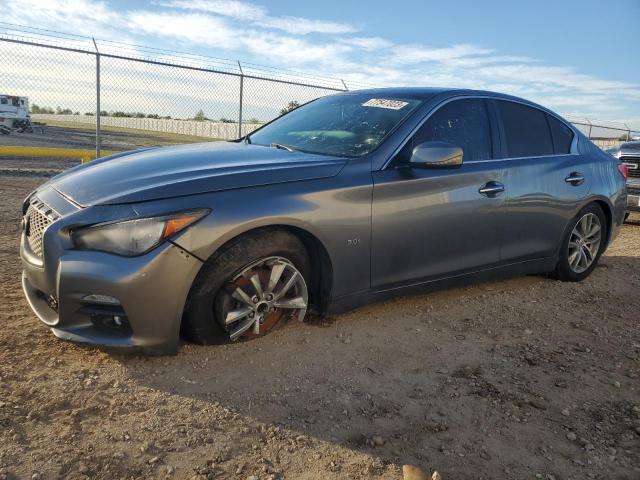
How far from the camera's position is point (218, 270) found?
2.79 m

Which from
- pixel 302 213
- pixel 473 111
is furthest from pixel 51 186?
pixel 473 111

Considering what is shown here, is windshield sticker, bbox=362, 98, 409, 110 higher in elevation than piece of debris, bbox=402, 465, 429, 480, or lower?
higher

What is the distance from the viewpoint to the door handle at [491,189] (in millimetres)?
3842

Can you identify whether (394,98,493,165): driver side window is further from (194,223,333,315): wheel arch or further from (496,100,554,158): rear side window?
(194,223,333,315): wheel arch

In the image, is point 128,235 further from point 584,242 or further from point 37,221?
point 584,242

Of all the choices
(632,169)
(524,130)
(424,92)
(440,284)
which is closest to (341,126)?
→ (424,92)

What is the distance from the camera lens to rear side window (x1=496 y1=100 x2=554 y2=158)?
4.24 meters

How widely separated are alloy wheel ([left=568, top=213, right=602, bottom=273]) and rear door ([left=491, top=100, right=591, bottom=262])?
27 centimetres

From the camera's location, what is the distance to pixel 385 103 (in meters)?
3.91

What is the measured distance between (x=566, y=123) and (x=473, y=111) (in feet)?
4.37

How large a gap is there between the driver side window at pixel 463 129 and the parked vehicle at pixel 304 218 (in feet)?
0.04

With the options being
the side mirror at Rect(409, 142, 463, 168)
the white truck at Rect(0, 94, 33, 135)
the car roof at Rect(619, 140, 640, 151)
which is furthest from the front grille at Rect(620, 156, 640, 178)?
the white truck at Rect(0, 94, 33, 135)

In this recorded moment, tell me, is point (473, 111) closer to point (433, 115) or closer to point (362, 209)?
point (433, 115)

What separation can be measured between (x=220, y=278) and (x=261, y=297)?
11.4 inches
